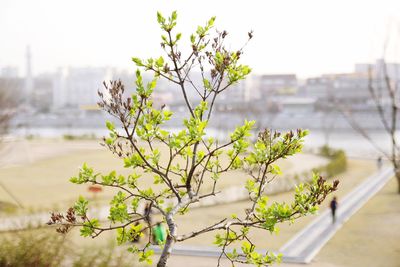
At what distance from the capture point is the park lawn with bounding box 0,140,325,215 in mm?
22328

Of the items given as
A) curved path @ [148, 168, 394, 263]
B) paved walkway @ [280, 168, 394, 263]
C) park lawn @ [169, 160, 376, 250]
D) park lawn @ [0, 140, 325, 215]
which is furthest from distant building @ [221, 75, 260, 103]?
curved path @ [148, 168, 394, 263]

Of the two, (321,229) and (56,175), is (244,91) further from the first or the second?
(321,229)

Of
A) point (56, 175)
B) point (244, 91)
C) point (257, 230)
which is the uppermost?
point (244, 91)

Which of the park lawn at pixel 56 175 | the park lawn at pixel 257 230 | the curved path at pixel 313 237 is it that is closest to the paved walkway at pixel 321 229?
the curved path at pixel 313 237

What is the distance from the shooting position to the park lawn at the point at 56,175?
2233cm

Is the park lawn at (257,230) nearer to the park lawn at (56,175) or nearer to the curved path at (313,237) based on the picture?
the curved path at (313,237)

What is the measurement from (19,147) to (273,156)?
29962 mm

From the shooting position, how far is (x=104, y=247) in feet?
39.9

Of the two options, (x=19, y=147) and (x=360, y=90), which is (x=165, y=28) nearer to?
(x=19, y=147)

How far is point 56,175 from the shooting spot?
A: 94.9 feet

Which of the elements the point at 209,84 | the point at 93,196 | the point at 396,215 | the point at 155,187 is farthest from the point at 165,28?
the point at 155,187

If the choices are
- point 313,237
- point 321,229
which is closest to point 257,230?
point 313,237

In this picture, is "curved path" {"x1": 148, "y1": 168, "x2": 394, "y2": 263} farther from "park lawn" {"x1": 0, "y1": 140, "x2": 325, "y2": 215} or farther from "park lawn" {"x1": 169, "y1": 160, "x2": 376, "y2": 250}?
"park lawn" {"x1": 0, "y1": 140, "x2": 325, "y2": 215}

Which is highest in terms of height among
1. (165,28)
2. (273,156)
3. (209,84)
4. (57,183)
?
(165,28)
